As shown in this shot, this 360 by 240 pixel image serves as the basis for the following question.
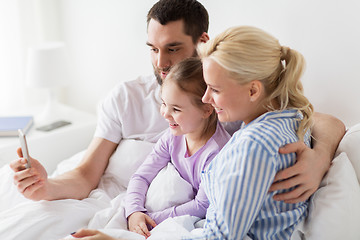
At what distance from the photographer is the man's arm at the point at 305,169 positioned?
106 centimetres

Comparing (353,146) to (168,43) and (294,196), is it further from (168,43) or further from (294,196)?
(168,43)

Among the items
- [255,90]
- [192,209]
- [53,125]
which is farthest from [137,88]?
[53,125]

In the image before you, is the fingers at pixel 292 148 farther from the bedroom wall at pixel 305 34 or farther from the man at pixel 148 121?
the bedroom wall at pixel 305 34

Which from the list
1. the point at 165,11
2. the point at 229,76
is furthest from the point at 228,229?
the point at 165,11

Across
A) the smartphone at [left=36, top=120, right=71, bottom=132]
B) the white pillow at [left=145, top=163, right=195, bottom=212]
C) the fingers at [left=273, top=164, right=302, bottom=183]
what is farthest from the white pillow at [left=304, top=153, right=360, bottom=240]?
the smartphone at [left=36, top=120, right=71, bottom=132]

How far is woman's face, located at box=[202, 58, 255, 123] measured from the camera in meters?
1.09

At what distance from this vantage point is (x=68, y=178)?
159 cm

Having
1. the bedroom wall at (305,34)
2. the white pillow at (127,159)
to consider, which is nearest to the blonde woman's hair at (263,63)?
the bedroom wall at (305,34)

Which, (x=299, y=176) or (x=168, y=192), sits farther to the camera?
(x=168, y=192)

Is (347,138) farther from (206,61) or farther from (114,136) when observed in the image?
(114,136)

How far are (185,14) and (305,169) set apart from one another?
810 millimetres

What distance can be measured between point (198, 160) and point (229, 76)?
0.41 metres

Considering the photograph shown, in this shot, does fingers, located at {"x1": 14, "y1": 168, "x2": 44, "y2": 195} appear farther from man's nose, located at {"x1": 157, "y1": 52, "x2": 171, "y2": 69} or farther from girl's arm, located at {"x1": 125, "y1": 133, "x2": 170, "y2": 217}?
man's nose, located at {"x1": 157, "y1": 52, "x2": 171, "y2": 69}

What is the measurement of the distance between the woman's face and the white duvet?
330 millimetres
